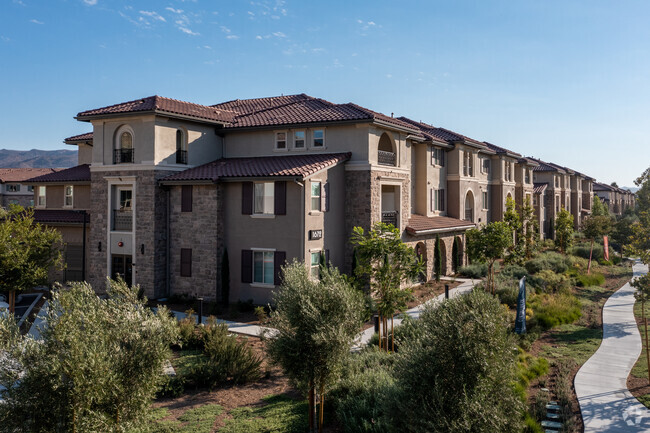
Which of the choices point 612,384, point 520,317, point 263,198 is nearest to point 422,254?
point 263,198

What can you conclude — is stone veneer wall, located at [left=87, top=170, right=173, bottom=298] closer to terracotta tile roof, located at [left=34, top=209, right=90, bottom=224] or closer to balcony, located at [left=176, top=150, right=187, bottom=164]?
balcony, located at [left=176, top=150, right=187, bottom=164]

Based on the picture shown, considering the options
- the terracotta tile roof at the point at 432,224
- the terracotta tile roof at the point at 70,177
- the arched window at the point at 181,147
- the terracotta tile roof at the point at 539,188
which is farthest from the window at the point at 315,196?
the terracotta tile roof at the point at 539,188

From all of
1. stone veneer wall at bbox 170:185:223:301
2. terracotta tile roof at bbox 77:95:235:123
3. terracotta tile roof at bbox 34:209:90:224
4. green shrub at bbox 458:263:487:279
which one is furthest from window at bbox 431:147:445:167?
terracotta tile roof at bbox 34:209:90:224

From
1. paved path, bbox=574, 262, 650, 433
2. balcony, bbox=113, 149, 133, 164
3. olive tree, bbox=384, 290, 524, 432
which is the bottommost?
paved path, bbox=574, 262, 650, 433

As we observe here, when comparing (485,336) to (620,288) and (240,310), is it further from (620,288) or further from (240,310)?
(620,288)

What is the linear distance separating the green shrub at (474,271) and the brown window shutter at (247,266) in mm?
16136

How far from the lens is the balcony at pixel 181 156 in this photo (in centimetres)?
2456

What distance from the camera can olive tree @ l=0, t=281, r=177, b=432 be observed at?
632cm

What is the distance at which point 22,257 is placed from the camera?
18.8 metres

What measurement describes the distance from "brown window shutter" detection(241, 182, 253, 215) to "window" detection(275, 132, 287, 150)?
3683mm

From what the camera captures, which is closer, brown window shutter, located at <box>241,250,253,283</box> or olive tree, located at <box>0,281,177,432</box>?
olive tree, located at <box>0,281,177,432</box>

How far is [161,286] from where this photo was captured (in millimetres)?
23984

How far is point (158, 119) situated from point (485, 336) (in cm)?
2002

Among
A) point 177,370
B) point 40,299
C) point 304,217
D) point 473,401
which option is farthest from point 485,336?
point 40,299
